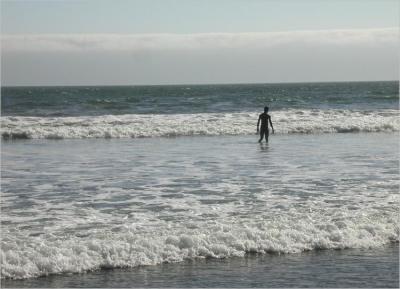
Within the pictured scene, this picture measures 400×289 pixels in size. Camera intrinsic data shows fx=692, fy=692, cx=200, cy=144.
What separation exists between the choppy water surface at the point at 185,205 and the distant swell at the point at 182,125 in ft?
29.8

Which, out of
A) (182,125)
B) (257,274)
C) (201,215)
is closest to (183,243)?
(257,274)

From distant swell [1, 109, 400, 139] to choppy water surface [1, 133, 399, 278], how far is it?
29.8 feet

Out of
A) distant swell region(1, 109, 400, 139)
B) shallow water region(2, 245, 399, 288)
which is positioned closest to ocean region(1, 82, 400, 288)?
shallow water region(2, 245, 399, 288)

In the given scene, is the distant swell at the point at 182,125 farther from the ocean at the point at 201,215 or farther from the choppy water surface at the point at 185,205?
the choppy water surface at the point at 185,205

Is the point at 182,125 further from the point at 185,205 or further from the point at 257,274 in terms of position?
the point at 257,274

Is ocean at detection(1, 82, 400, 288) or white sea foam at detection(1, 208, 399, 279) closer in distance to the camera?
ocean at detection(1, 82, 400, 288)

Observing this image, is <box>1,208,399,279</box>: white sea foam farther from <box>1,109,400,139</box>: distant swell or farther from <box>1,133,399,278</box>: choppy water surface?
<box>1,109,400,139</box>: distant swell

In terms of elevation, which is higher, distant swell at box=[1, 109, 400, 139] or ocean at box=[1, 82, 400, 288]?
ocean at box=[1, 82, 400, 288]

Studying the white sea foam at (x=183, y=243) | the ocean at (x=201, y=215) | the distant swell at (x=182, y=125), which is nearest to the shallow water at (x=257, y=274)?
the ocean at (x=201, y=215)

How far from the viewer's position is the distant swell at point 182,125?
114 ft

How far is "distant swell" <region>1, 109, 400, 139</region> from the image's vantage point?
114 ft

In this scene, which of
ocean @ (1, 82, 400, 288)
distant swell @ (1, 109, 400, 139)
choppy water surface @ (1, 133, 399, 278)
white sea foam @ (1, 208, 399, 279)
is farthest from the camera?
distant swell @ (1, 109, 400, 139)

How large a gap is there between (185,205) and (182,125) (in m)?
24.1

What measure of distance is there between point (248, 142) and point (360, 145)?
4.85 meters
